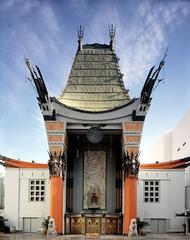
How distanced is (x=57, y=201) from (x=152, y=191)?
15.0 feet

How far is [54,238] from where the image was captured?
22.0 metres

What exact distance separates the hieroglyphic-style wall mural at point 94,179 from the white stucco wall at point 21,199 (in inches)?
69.8

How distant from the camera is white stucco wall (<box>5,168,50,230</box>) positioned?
84.0 feet

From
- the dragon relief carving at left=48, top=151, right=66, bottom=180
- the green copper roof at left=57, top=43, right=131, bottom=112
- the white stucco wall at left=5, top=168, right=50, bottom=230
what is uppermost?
the green copper roof at left=57, top=43, right=131, bottom=112

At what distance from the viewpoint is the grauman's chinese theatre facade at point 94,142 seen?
24094 millimetres

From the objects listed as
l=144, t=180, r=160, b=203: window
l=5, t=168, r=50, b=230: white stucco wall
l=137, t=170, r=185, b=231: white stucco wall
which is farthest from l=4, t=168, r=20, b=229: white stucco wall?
l=144, t=180, r=160, b=203: window

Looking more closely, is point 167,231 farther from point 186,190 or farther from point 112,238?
point 112,238

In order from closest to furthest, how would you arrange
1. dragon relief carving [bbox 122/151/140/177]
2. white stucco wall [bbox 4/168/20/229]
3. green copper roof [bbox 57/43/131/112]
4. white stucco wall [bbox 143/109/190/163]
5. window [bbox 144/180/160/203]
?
dragon relief carving [bbox 122/151/140/177], green copper roof [bbox 57/43/131/112], white stucco wall [bbox 4/168/20/229], window [bbox 144/180/160/203], white stucco wall [bbox 143/109/190/163]

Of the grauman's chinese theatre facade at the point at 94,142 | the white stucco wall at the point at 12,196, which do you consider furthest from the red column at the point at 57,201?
the white stucco wall at the point at 12,196

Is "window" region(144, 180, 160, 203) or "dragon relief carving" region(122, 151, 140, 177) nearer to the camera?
"dragon relief carving" region(122, 151, 140, 177)

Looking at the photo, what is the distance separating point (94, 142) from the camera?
2473cm

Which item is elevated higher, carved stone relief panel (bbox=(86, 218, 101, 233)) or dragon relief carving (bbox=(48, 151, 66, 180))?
dragon relief carving (bbox=(48, 151, 66, 180))

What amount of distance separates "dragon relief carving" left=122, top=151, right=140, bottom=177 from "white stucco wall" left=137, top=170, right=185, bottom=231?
185cm

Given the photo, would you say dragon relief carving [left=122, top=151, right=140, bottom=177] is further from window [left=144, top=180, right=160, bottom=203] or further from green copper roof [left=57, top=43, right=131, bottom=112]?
green copper roof [left=57, top=43, right=131, bottom=112]
